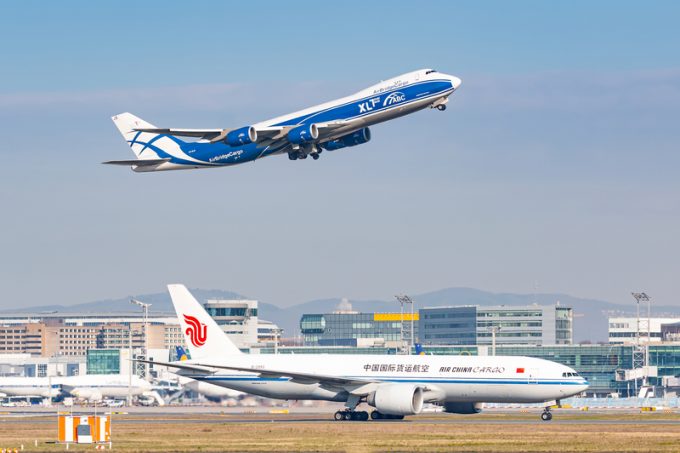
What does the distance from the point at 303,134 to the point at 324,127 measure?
1499 mm

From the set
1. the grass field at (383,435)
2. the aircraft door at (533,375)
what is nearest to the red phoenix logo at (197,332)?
the grass field at (383,435)

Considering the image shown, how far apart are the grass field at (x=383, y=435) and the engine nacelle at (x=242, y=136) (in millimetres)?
19202

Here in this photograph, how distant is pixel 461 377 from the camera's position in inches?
3541

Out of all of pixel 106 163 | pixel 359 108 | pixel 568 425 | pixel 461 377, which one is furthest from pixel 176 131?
pixel 568 425

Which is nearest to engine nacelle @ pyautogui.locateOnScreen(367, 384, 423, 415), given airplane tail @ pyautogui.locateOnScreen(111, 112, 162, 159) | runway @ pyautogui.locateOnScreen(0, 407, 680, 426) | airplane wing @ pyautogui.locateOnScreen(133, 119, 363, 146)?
runway @ pyautogui.locateOnScreen(0, 407, 680, 426)

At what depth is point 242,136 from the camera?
284 ft

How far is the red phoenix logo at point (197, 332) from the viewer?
9839 centimetres

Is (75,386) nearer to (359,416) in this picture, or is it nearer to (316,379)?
(316,379)

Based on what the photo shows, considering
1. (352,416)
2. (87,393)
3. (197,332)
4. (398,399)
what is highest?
(197,332)

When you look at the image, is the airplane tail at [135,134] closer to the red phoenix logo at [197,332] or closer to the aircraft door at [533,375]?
the red phoenix logo at [197,332]

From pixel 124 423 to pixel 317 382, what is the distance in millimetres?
14467

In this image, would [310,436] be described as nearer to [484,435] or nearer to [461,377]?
[484,435]

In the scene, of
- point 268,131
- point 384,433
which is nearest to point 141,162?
point 268,131

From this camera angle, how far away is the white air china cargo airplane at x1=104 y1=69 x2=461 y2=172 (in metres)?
85.7
